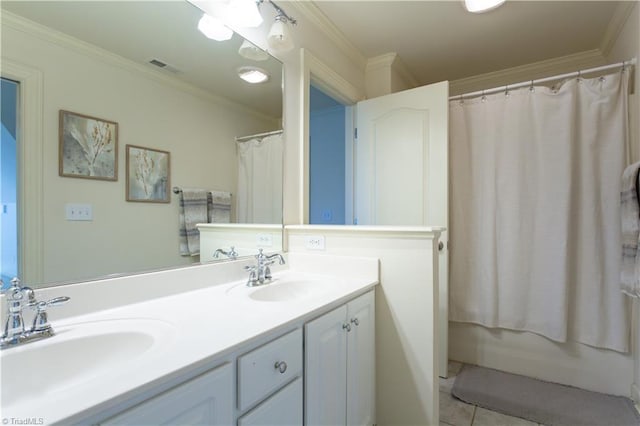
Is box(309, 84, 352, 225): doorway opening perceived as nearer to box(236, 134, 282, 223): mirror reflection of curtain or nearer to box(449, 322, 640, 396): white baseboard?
box(236, 134, 282, 223): mirror reflection of curtain

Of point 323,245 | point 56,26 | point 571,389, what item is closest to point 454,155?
point 323,245

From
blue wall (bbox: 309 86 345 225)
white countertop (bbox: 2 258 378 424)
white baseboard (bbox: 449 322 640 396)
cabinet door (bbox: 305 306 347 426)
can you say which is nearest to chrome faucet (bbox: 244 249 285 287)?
white countertop (bbox: 2 258 378 424)

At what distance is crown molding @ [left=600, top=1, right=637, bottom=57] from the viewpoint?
183 centimetres

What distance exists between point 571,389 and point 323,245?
1825mm

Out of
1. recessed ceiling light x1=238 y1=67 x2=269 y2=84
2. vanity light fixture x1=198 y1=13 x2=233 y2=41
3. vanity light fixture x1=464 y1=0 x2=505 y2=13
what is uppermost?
vanity light fixture x1=464 y1=0 x2=505 y2=13

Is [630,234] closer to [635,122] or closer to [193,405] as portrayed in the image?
[635,122]

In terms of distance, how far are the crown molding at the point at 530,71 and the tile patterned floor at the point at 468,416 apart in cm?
267

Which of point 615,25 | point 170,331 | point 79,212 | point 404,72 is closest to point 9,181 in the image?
point 79,212

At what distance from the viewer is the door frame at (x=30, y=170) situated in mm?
804

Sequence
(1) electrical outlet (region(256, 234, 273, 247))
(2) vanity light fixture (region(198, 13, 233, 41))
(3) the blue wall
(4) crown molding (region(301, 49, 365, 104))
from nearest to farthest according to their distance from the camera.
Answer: (2) vanity light fixture (region(198, 13, 233, 41)), (1) electrical outlet (region(256, 234, 273, 247)), (4) crown molding (region(301, 49, 365, 104)), (3) the blue wall

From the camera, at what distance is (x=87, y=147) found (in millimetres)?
938

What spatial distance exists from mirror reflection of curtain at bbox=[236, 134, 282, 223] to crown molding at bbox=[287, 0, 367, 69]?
85 cm

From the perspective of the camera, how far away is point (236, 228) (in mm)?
1480

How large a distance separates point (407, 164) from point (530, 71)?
1596mm
